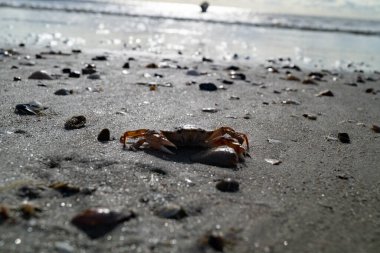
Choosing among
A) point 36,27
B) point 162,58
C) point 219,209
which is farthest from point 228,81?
point 36,27

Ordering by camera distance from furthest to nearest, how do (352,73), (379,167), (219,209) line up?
Answer: (352,73) < (379,167) < (219,209)

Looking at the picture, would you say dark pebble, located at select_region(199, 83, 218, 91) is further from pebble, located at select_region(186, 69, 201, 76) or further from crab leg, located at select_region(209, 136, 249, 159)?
crab leg, located at select_region(209, 136, 249, 159)

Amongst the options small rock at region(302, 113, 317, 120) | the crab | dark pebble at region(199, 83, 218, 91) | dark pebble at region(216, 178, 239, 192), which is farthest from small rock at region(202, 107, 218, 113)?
dark pebble at region(216, 178, 239, 192)

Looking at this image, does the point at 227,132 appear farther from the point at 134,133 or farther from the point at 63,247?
the point at 63,247

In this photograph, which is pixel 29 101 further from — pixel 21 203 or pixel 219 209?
pixel 219 209

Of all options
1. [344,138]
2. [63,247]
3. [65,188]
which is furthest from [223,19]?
[63,247]

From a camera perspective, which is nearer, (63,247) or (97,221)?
(63,247)

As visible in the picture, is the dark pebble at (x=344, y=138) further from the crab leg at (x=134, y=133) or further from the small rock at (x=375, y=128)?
the crab leg at (x=134, y=133)
